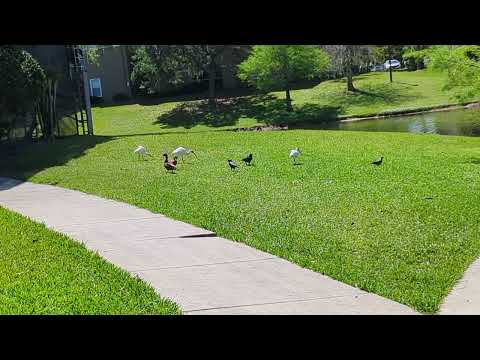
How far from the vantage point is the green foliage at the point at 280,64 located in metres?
34.2

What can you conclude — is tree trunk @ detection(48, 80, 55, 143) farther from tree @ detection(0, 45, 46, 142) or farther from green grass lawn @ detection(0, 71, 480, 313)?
tree @ detection(0, 45, 46, 142)

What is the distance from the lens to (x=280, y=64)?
113ft

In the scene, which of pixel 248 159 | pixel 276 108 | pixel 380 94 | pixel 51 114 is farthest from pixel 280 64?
pixel 248 159

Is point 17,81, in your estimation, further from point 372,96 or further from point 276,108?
point 372,96

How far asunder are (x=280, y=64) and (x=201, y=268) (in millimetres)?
29325

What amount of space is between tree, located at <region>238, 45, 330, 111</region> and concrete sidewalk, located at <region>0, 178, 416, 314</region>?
2592cm

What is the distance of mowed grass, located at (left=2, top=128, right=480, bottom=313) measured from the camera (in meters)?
6.44

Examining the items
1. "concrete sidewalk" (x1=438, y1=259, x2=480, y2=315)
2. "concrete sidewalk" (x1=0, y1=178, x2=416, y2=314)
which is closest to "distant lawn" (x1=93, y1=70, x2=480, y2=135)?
"concrete sidewalk" (x1=0, y1=178, x2=416, y2=314)

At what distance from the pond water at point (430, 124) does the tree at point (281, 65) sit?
5855mm
